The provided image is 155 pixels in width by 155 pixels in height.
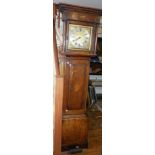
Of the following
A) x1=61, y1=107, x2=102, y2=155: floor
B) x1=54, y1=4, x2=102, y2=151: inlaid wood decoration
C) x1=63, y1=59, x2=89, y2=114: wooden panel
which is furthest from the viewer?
x1=61, y1=107, x2=102, y2=155: floor

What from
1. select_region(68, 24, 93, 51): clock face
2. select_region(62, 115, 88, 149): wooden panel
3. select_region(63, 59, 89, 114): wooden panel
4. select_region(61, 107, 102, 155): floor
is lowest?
select_region(61, 107, 102, 155): floor

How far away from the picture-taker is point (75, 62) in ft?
8.30

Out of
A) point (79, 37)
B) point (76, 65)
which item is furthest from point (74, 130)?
point (79, 37)

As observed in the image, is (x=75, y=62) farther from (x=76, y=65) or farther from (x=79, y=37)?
(x=79, y=37)

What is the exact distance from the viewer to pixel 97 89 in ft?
15.9

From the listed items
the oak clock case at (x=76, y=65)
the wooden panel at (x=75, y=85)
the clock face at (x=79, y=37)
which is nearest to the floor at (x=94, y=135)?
the oak clock case at (x=76, y=65)

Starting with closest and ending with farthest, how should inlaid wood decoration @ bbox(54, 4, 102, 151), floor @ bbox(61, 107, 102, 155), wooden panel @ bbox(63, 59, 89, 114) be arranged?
1. inlaid wood decoration @ bbox(54, 4, 102, 151)
2. wooden panel @ bbox(63, 59, 89, 114)
3. floor @ bbox(61, 107, 102, 155)

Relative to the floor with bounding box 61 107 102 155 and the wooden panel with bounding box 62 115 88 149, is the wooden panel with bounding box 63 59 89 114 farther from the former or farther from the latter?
the floor with bounding box 61 107 102 155

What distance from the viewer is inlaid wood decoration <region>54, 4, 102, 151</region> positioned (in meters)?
2.37

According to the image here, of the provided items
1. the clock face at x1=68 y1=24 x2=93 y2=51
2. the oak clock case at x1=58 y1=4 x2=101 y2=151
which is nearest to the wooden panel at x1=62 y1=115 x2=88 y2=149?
the oak clock case at x1=58 y1=4 x2=101 y2=151
